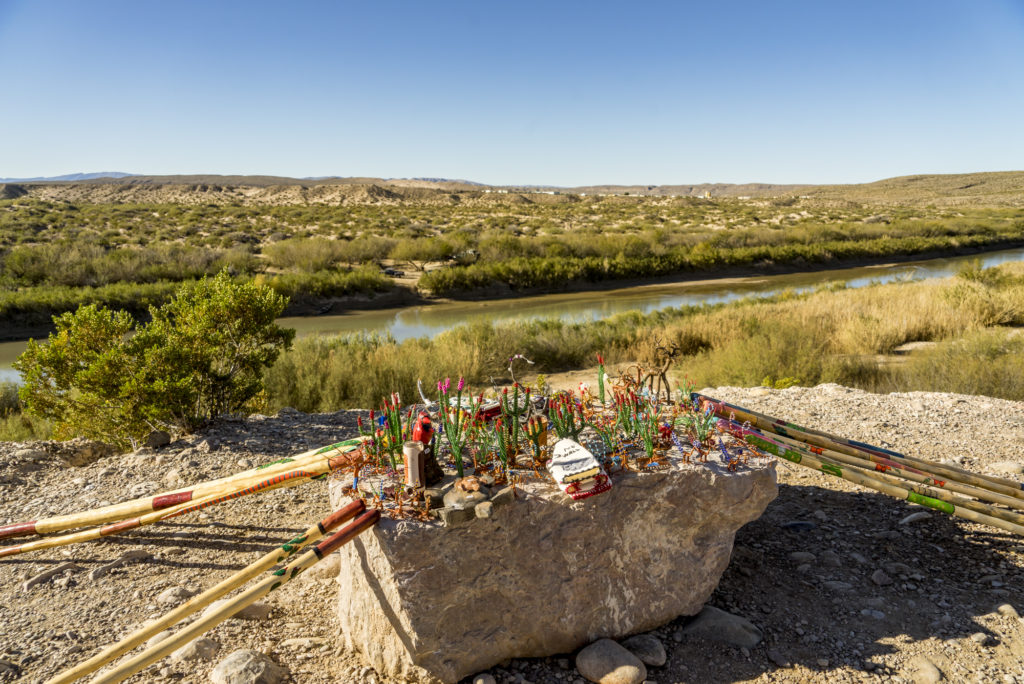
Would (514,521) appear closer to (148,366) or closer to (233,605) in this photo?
(233,605)

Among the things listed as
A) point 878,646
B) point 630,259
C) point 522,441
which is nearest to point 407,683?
point 522,441

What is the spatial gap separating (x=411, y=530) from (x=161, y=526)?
279 centimetres

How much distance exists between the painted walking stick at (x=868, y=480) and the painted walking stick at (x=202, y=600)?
2.36 meters

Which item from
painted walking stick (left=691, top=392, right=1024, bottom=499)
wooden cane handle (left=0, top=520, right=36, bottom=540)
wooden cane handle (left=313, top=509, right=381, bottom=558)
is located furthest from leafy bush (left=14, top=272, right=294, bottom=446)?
painted walking stick (left=691, top=392, right=1024, bottom=499)

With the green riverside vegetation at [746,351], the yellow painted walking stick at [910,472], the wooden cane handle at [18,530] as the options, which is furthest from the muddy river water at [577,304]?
the yellow painted walking stick at [910,472]

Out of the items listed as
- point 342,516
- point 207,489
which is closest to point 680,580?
point 342,516

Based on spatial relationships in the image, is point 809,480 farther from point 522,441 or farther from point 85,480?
point 85,480

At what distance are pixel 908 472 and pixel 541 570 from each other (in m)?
2.59

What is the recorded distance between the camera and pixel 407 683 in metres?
2.93

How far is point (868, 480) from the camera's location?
3.52m

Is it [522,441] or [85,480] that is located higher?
[522,441]

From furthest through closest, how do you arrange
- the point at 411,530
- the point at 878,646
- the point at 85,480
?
1. the point at 85,480
2. the point at 878,646
3. the point at 411,530

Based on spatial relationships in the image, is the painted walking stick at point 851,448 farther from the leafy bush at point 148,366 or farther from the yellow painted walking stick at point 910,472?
the leafy bush at point 148,366

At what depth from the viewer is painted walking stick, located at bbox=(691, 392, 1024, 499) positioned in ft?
13.1
